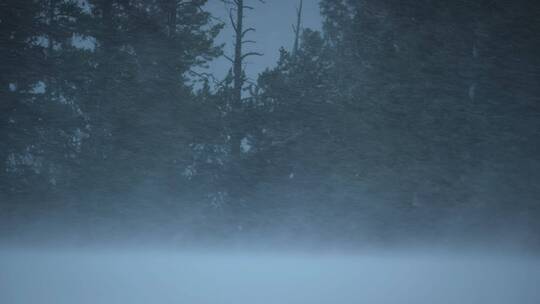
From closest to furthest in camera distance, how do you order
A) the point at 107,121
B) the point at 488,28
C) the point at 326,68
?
the point at 107,121
the point at 488,28
the point at 326,68

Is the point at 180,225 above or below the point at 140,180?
below

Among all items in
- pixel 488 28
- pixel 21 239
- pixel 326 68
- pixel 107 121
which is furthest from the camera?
pixel 326 68

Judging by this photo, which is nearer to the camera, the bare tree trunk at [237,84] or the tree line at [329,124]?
the tree line at [329,124]

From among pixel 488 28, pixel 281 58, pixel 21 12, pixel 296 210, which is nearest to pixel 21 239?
pixel 21 12

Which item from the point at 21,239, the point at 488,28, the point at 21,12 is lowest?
the point at 21,239

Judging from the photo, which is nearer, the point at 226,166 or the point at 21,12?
the point at 21,12

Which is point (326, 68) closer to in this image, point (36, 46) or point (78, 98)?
point (78, 98)

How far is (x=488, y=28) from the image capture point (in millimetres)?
6281

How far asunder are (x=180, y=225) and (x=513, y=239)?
4.50 metres

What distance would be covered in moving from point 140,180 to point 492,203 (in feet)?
15.7

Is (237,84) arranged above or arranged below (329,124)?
above

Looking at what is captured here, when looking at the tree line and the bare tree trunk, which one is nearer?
the tree line

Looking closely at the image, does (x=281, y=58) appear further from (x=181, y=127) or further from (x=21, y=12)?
(x=21, y=12)

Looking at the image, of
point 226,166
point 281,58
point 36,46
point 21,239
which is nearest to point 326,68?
point 281,58
